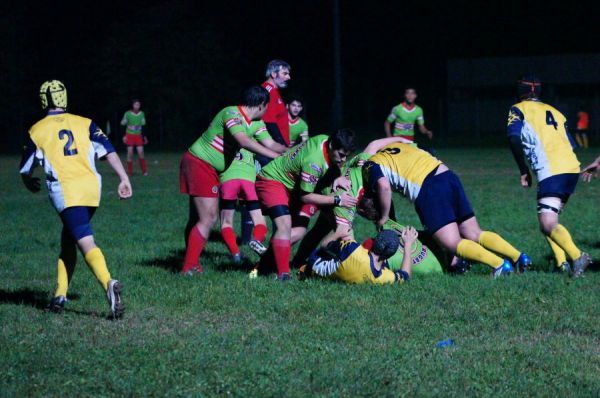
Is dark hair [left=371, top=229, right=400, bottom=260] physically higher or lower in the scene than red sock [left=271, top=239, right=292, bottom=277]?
higher

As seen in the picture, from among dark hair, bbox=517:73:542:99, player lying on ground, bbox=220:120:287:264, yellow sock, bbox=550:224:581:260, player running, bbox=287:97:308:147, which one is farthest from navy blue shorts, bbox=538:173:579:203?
player running, bbox=287:97:308:147

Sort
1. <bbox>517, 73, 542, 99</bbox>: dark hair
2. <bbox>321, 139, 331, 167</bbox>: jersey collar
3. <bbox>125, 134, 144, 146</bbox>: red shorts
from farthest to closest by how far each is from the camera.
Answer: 1. <bbox>125, 134, 144, 146</bbox>: red shorts
2. <bbox>517, 73, 542, 99</bbox>: dark hair
3. <bbox>321, 139, 331, 167</bbox>: jersey collar

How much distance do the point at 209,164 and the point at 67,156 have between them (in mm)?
2238

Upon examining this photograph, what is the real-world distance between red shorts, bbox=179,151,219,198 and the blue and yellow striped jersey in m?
1.58

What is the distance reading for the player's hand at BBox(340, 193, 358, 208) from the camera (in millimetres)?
8594

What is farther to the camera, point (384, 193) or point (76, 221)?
point (384, 193)

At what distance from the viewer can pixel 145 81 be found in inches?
1956

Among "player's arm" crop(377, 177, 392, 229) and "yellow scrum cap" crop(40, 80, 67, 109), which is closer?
"yellow scrum cap" crop(40, 80, 67, 109)

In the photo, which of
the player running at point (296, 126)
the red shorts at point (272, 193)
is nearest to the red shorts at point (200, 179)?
the red shorts at point (272, 193)

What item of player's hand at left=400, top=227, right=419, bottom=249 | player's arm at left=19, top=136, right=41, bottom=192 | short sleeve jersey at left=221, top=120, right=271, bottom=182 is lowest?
player's hand at left=400, top=227, right=419, bottom=249

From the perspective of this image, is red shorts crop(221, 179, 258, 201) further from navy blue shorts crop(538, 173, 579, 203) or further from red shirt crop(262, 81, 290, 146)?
navy blue shorts crop(538, 173, 579, 203)

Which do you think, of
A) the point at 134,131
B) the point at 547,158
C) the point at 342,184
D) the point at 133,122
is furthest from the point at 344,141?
the point at 133,122

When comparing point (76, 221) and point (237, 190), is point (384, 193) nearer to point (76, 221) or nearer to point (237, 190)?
point (76, 221)

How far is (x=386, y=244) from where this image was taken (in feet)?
26.6
